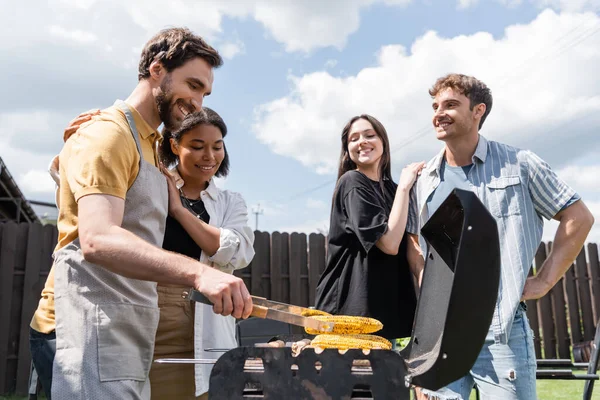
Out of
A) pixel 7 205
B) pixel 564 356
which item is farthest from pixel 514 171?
pixel 7 205

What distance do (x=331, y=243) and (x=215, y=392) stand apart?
5.69 ft

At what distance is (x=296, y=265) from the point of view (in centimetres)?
843

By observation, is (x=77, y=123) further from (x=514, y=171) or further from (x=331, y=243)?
(x=514, y=171)

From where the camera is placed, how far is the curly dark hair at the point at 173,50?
205cm

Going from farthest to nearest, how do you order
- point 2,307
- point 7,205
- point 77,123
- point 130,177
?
point 7,205 < point 2,307 < point 77,123 < point 130,177

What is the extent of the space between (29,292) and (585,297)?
391 inches

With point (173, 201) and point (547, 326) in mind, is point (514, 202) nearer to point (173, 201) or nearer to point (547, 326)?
point (173, 201)

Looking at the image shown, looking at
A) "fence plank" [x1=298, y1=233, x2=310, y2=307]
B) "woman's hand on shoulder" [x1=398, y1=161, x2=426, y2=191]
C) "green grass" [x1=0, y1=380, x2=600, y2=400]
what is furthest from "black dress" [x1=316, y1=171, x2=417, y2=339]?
"fence plank" [x1=298, y1=233, x2=310, y2=307]

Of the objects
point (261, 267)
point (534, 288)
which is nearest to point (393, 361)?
point (534, 288)

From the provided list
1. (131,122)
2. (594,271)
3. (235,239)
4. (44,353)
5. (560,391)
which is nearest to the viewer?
(44,353)

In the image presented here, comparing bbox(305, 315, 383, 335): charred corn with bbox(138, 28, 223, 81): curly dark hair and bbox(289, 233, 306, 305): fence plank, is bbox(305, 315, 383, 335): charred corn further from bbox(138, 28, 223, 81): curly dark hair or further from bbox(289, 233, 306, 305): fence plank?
bbox(289, 233, 306, 305): fence plank

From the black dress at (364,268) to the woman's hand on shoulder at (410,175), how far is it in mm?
167

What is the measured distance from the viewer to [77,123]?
2057 millimetres

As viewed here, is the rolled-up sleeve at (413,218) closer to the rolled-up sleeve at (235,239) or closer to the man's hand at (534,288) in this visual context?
the man's hand at (534,288)
